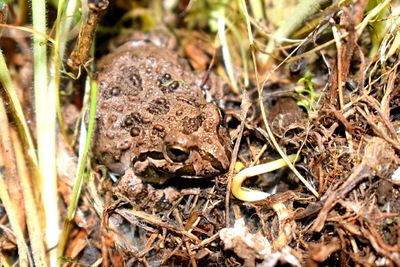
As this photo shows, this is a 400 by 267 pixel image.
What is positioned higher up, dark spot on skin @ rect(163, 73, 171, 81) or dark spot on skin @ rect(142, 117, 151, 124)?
dark spot on skin @ rect(163, 73, 171, 81)

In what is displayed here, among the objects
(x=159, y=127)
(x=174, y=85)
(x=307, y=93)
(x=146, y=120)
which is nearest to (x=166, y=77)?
(x=174, y=85)

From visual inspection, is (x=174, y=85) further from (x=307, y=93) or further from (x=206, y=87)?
(x=307, y=93)

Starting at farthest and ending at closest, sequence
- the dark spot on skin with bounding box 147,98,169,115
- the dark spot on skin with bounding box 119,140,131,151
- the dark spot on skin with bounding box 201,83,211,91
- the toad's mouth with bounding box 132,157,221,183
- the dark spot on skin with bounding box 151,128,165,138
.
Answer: the dark spot on skin with bounding box 201,83,211,91 → the dark spot on skin with bounding box 119,140,131,151 → the dark spot on skin with bounding box 147,98,169,115 → the dark spot on skin with bounding box 151,128,165,138 → the toad's mouth with bounding box 132,157,221,183

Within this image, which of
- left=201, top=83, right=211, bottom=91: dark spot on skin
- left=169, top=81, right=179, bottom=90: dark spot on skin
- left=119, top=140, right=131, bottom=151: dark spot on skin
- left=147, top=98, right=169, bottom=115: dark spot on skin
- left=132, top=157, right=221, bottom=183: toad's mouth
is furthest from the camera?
left=201, top=83, right=211, bottom=91: dark spot on skin

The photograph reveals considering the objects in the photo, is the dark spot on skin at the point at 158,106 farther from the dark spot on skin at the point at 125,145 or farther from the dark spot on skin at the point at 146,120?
the dark spot on skin at the point at 125,145

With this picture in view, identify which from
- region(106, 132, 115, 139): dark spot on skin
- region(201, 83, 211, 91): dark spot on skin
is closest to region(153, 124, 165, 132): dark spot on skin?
region(106, 132, 115, 139): dark spot on skin

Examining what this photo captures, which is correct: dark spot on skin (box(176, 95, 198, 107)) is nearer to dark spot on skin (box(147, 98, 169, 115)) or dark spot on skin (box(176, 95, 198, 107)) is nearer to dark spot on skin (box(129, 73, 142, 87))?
dark spot on skin (box(147, 98, 169, 115))

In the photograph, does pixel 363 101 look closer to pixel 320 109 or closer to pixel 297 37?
pixel 320 109
